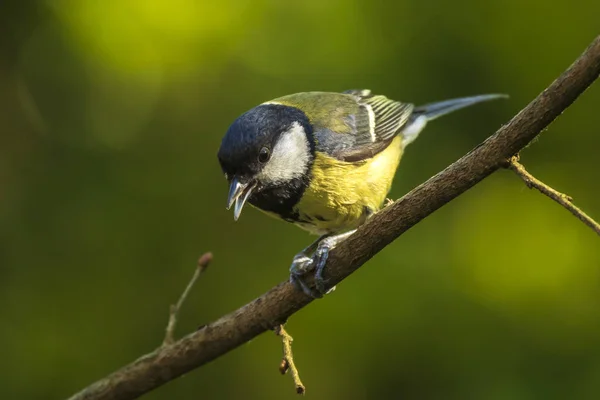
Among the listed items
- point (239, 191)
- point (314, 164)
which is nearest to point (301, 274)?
point (239, 191)

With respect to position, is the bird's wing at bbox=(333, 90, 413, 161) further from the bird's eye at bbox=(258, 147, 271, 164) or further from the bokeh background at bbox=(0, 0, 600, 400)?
the bird's eye at bbox=(258, 147, 271, 164)

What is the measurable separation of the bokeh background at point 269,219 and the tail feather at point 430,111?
0.23 feet

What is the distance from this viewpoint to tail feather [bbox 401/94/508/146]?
7.82ft

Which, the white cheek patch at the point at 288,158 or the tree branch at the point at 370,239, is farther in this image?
the white cheek patch at the point at 288,158

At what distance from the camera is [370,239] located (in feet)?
4.94

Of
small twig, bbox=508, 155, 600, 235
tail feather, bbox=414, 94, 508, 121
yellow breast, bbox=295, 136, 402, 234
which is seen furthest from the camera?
tail feather, bbox=414, 94, 508, 121

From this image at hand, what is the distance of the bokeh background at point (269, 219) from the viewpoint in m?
2.26

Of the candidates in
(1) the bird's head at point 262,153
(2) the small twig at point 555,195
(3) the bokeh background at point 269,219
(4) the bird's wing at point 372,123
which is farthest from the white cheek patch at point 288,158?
(2) the small twig at point 555,195

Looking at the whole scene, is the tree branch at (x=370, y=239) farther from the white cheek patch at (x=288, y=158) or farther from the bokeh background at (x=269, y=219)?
the bokeh background at (x=269, y=219)

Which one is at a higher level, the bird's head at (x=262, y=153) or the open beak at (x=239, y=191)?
the bird's head at (x=262, y=153)

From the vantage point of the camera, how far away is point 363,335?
2.28 metres

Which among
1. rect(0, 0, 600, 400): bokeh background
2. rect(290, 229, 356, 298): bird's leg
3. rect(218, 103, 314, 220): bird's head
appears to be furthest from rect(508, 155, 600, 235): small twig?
rect(0, 0, 600, 400): bokeh background

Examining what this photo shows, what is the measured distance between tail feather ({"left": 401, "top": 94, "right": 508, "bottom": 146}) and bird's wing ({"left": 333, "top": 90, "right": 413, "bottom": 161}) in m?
0.04

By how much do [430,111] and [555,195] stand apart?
A: 4.14ft
